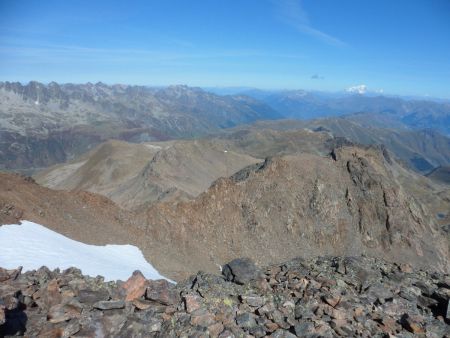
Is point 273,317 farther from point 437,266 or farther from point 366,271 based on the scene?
point 437,266

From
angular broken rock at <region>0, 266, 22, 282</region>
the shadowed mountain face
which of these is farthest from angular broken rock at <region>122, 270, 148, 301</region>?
the shadowed mountain face

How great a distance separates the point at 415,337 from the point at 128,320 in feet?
37.0

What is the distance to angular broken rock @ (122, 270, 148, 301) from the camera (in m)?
17.6

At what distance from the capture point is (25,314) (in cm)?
1545

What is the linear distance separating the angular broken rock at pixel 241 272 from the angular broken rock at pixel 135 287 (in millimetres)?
4652

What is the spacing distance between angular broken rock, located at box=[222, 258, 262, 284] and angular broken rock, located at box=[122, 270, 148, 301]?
4.65 meters

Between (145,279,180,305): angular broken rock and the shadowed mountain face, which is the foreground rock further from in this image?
the shadowed mountain face

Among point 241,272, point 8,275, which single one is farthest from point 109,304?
point 241,272

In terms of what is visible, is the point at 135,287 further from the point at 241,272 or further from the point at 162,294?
the point at 241,272

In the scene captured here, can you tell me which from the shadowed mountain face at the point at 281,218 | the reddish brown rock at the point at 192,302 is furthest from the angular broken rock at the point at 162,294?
the shadowed mountain face at the point at 281,218

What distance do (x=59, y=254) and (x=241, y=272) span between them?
47.1 feet

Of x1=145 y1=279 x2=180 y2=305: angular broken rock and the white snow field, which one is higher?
x1=145 y1=279 x2=180 y2=305: angular broken rock

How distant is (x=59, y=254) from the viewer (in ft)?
93.4

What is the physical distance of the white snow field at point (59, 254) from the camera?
2531 centimetres
